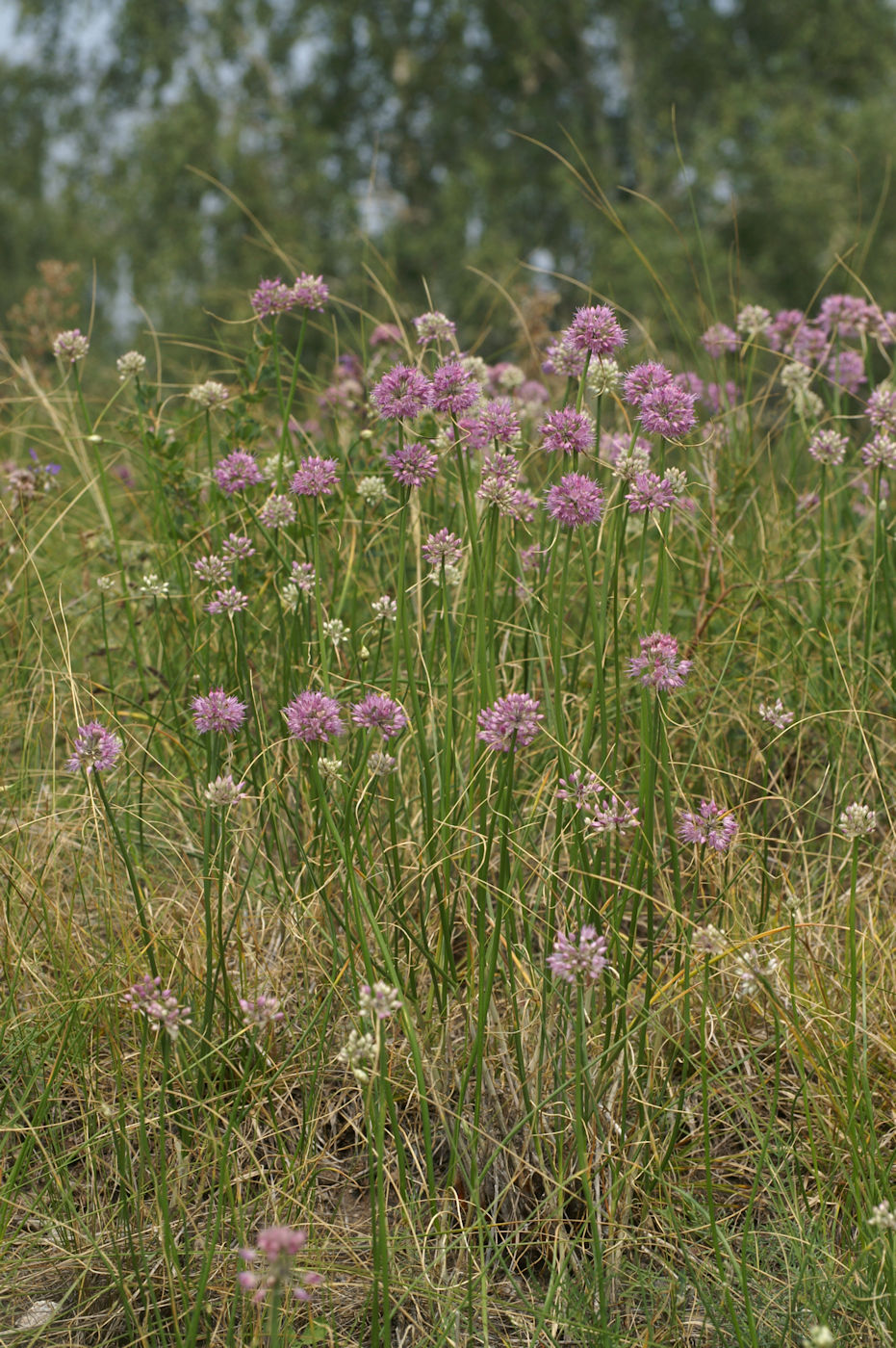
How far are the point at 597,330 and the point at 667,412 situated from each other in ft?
0.66

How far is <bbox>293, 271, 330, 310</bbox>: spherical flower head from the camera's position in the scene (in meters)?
2.45

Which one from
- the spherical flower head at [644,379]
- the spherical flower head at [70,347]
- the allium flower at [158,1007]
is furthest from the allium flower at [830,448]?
the allium flower at [158,1007]

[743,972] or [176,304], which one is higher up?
[743,972]

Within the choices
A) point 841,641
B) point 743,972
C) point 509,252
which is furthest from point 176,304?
point 743,972

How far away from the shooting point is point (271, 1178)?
1.81m

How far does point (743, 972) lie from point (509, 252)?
17.1 meters

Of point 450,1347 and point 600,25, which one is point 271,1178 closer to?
point 450,1347

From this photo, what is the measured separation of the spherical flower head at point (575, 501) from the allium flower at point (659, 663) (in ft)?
0.72

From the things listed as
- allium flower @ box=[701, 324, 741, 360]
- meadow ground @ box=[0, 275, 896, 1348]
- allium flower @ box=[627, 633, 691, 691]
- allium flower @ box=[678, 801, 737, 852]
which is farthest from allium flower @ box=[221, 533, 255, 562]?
allium flower @ box=[701, 324, 741, 360]

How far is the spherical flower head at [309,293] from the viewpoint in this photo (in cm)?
245

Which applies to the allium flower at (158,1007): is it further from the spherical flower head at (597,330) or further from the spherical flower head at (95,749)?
the spherical flower head at (597,330)

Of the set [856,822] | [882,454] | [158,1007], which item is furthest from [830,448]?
[158,1007]

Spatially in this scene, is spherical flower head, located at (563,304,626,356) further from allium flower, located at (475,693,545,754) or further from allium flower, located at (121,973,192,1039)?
allium flower, located at (121,973,192,1039)

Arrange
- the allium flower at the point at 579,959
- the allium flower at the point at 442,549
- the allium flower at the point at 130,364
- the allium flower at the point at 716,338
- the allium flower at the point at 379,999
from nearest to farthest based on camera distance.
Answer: the allium flower at the point at 379,999, the allium flower at the point at 579,959, the allium flower at the point at 442,549, the allium flower at the point at 130,364, the allium flower at the point at 716,338
